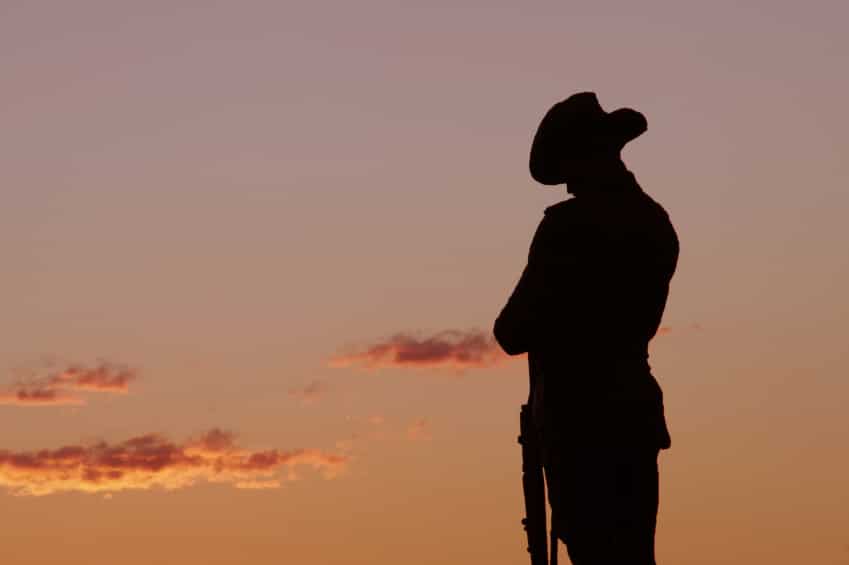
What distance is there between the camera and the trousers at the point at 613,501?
7223 mm

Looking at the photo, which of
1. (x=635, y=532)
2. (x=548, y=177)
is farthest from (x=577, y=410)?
(x=548, y=177)

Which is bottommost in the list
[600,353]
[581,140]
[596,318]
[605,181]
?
[600,353]

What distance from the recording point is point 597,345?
726 centimetres

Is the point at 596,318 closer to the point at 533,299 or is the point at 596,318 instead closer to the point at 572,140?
the point at 533,299

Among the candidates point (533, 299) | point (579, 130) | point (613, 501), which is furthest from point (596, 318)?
point (579, 130)

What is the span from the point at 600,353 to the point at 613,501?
100 cm

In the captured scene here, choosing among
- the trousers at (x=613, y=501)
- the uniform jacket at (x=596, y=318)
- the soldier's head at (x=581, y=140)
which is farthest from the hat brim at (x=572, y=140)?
the trousers at (x=613, y=501)

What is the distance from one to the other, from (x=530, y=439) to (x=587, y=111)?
2404 mm

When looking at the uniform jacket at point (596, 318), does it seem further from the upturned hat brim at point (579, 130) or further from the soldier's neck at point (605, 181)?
the upturned hat brim at point (579, 130)

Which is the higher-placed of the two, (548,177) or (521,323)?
(548,177)

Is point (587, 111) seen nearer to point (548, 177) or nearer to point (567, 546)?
point (548, 177)

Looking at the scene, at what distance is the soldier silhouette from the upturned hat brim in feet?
0.27

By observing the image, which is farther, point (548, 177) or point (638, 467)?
point (548, 177)

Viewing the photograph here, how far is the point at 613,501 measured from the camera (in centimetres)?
724
